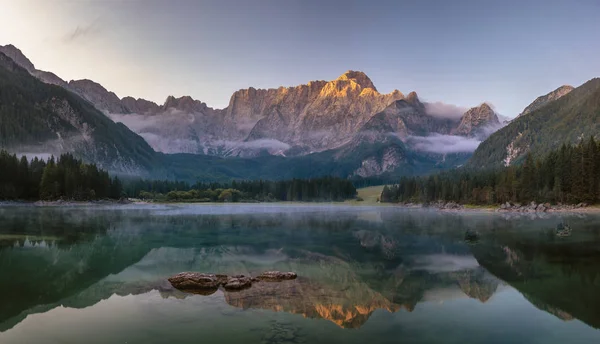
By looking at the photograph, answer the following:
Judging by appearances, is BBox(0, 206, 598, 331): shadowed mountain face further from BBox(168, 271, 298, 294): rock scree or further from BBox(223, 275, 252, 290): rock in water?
BBox(168, 271, 298, 294): rock scree

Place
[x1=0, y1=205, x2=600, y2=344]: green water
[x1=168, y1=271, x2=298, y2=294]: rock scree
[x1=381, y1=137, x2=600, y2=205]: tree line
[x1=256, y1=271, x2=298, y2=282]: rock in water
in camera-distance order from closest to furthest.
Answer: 1. [x1=0, y1=205, x2=600, y2=344]: green water
2. [x1=168, y1=271, x2=298, y2=294]: rock scree
3. [x1=256, y1=271, x2=298, y2=282]: rock in water
4. [x1=381, y1=137, x2=600, y2=205]: tree line

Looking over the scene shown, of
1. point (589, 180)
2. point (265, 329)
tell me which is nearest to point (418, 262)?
point (265, 329)

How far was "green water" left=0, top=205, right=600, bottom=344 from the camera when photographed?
22281 mm

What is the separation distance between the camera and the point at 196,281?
32969mm

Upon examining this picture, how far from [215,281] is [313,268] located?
1094 centimetres

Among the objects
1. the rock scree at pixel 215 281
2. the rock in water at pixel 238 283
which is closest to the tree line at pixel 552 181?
the rock scree at pixel 215 281

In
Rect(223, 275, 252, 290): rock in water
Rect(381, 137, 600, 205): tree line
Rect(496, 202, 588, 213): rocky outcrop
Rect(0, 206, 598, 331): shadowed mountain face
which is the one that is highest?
Rect(381, 137, 600, 205): tree line

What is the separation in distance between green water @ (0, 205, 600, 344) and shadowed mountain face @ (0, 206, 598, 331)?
136 millimetres

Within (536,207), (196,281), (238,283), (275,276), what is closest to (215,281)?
(196,281)

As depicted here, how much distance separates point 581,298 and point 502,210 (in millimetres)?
119201

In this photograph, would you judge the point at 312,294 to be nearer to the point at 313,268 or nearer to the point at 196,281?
the point at 196,281

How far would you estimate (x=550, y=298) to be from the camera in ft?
97.1


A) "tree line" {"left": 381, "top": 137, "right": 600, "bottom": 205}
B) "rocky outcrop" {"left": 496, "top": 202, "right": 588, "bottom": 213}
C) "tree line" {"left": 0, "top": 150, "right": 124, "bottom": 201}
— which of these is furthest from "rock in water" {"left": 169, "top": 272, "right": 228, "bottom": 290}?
"tree line" {"left": 0, "top": 150, "right": 124, "bottom": 201}

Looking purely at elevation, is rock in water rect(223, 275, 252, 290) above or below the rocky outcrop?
above
